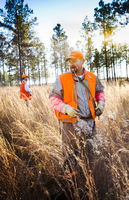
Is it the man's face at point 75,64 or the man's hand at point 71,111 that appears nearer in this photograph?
the man's hand at point 71,111

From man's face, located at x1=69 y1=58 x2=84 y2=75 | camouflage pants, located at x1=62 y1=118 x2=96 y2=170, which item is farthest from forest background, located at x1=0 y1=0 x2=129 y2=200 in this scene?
man's face, located at x1=69 y1=58 x2=84 y2=75

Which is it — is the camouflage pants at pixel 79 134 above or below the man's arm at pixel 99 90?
below

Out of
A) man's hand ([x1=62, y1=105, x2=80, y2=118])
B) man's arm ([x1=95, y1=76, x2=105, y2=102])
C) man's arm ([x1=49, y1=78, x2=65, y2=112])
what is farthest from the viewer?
man's arm ([x1=95, y1=76, x2=105, y2=102])

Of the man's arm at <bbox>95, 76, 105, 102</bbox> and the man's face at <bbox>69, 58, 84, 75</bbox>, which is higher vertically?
the man's face at <bbox>69, 58, 84, 75</bbox>

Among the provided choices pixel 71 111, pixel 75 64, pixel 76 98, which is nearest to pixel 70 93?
pixel 76 98

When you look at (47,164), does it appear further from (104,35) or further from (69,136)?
(104,35)

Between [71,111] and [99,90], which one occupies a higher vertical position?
[99,90]

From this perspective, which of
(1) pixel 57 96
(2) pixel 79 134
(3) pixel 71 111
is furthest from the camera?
(1) pixel 57 96

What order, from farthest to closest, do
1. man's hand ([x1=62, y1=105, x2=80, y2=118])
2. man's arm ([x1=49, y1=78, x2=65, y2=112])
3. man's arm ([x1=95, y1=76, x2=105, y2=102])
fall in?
man's arm ([x1=95, y1=76, x2=105, y2=102]) → man's arm ([x1=49, y1=78, x2=65, y2=112]) → man's hand ([x1=62, y1=105, x2=80, y2=118])

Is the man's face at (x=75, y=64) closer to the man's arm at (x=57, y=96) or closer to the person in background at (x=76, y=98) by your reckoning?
the person in background at (x=76, y=98)

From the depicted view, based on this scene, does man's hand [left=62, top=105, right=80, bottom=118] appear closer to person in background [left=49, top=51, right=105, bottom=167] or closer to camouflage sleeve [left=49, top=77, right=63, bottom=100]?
person in background [left=49, top=51, right=105, bottom=167]

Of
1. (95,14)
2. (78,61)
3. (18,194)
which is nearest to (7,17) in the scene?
(95,14)

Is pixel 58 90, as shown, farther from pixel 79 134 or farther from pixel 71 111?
pixel 79 134

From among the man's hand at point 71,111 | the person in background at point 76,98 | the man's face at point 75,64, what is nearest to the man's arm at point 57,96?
the person in background at point 76,98
